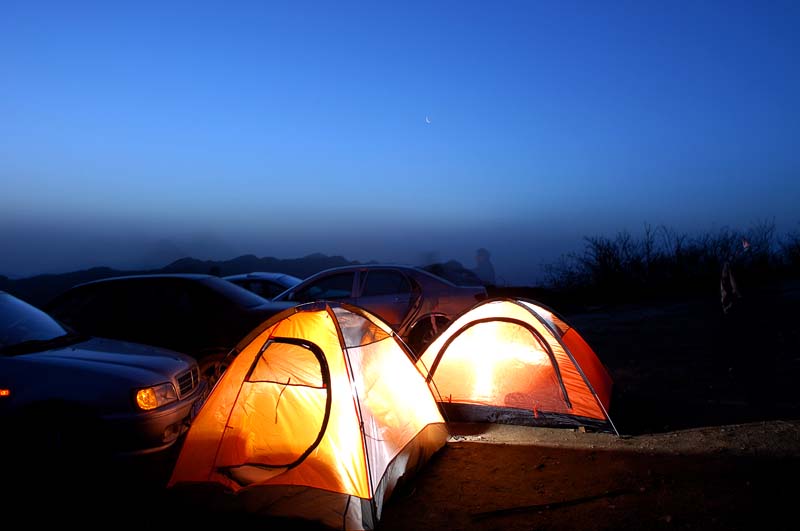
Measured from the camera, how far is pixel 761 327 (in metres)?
11.7

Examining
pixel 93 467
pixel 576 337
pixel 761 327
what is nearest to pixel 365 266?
pixel 576 337

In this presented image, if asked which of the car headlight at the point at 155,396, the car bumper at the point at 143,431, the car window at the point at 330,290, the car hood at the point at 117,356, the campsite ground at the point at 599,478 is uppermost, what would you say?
the car window at the point at 330,290

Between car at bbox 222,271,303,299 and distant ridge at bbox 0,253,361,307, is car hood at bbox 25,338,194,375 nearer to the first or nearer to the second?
car at bbox 222,271,303,299

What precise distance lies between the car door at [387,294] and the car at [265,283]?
2.85 m

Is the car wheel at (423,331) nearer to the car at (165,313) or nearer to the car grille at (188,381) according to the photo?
the car at (165,313)

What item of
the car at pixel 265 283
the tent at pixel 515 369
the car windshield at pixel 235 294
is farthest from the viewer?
the car at pixel 265 283

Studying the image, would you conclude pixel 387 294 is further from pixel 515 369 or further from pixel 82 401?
pixel 82 401

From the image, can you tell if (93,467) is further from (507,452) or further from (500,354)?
(500,354)

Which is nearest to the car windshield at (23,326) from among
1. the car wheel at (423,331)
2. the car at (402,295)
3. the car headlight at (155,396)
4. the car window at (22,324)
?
the car window at (22,324)

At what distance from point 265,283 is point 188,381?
674 cm

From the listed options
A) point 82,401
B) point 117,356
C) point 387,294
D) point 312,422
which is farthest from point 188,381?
point 387,294

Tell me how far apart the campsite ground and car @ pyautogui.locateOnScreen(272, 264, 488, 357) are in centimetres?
315

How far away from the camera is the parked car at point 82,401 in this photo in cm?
495

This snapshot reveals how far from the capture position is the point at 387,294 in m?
9.84
